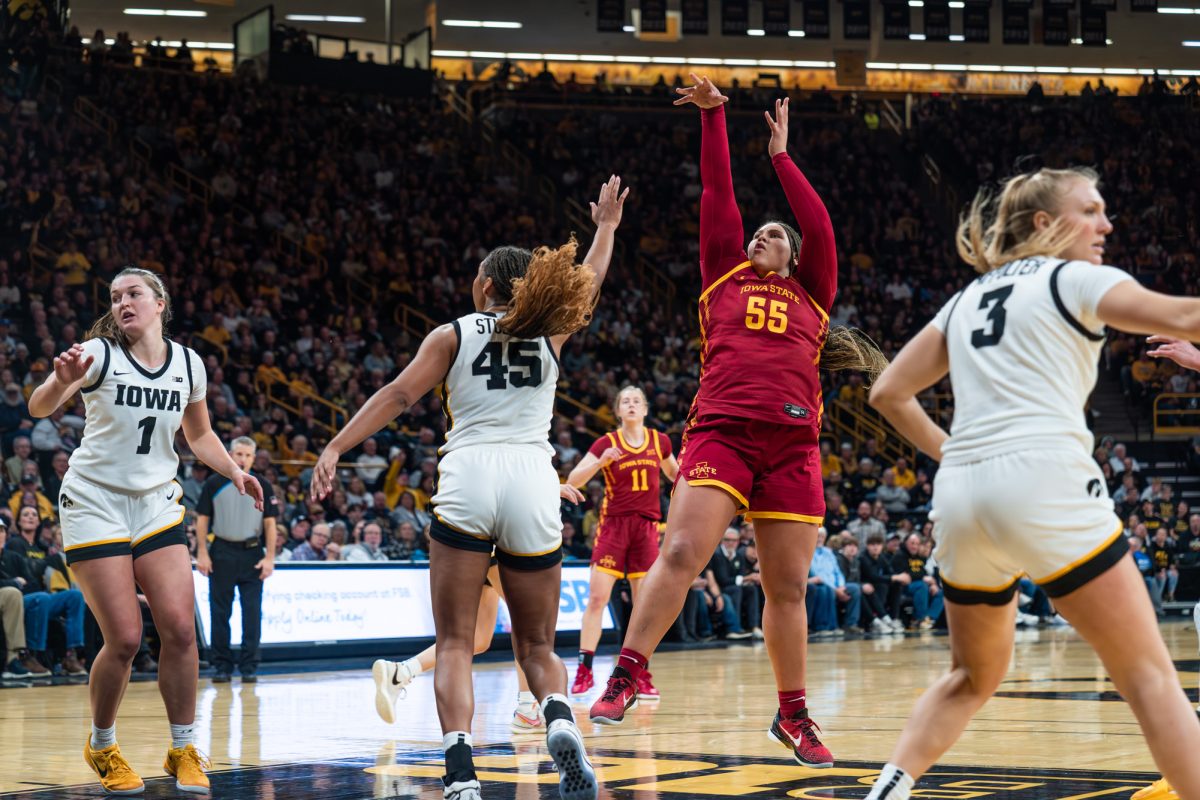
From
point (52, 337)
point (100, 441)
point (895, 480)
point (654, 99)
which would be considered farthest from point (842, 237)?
point (100, 441)

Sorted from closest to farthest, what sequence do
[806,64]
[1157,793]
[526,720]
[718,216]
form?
[1157,793] → [718,216] → [526,720] → [806,64]

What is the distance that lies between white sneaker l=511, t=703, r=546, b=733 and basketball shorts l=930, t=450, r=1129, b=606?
4.92 m

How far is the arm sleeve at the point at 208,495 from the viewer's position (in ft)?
41.7

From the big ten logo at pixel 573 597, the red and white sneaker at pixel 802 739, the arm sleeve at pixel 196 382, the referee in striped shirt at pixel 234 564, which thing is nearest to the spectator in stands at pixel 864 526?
the big ten logo at pixel 573 597

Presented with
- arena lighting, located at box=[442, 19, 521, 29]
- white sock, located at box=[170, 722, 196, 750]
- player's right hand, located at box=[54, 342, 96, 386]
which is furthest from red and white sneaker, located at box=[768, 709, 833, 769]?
arena lighting, located at box=[442, 19, 521, 29]

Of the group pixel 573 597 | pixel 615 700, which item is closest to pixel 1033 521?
pixel 615 700

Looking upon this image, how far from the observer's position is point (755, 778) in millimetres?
6125

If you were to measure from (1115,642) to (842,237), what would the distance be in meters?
26.9

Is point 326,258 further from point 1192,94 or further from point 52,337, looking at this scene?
point 1192,94

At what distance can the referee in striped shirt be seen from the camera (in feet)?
42.2

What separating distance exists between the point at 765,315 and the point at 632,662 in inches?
62.0

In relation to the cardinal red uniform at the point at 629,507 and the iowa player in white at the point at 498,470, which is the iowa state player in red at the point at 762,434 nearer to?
the iowa player in white at the point at 498,470

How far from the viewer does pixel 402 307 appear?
2438 centimetres

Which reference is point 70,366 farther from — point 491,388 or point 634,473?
point 634,473
